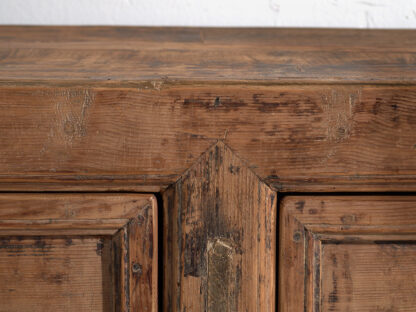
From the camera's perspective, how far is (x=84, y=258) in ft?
1.32

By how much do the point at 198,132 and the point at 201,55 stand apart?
0.16 m

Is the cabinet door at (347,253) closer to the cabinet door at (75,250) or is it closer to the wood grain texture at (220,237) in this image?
the wood grain texture at (220,237)

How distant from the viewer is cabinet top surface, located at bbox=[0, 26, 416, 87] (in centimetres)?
39

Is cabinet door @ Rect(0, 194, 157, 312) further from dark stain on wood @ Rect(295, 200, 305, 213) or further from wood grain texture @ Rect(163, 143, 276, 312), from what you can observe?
dark stain on wood @ Rect(295, 200, 305, 213)

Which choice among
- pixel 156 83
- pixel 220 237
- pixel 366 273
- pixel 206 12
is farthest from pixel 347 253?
pixel 206 12

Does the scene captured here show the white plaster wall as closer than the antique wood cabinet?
No

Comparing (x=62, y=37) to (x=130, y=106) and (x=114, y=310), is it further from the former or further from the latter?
(x=114, y=310)

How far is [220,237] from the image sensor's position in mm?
398

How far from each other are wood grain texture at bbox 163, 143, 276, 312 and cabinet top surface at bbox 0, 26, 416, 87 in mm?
102

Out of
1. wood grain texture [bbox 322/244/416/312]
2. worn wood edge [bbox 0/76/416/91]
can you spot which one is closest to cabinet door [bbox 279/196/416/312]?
wood grain texture [bbox 322/244/416/312]

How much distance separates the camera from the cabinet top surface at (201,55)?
1.27 ft

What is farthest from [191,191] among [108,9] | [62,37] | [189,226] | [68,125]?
[108,9]

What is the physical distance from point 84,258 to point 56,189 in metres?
0.08

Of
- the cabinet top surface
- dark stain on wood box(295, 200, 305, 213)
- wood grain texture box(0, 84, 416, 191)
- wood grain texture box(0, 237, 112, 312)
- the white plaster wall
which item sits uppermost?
the white plaster wall
